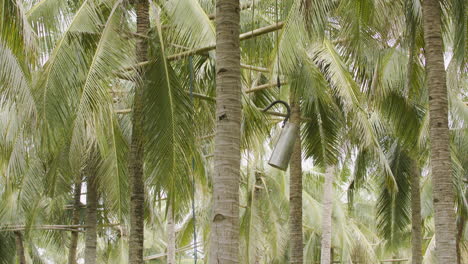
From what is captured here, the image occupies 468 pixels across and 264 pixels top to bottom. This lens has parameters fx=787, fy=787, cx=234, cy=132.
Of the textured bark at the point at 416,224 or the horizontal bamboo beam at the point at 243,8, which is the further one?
the textured bark at the point at 416,224

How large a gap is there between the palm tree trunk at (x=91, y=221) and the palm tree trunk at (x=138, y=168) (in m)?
5.11

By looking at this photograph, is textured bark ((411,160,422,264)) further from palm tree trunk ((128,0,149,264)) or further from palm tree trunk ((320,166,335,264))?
palm tree trunk ((128,0,149,264))

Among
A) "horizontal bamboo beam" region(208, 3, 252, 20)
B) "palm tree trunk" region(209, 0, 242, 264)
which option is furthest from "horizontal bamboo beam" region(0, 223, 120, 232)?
"palm tree trunk" region(209, 0, 242, 264)

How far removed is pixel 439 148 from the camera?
9.91 m

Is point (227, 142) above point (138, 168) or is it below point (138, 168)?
below

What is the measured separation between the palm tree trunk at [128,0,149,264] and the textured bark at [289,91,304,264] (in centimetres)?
352

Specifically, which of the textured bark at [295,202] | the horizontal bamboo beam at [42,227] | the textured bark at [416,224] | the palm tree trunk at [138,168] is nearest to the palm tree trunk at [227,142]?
the palm tree trunk at [138,168]

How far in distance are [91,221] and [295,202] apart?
4.92 metres

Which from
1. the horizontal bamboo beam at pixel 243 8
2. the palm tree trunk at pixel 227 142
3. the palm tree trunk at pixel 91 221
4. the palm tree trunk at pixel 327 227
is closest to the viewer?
the palm tree trunk at pixel 227 142

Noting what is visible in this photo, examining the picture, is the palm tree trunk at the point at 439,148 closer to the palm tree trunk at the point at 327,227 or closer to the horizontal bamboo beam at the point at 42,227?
the palm tree trunk at the point at 327,227

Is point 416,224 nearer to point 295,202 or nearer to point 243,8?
point 295,202

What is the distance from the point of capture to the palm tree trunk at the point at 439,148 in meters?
9.68

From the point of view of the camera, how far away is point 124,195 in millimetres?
14336

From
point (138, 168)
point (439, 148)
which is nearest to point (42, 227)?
point (138, 168)
